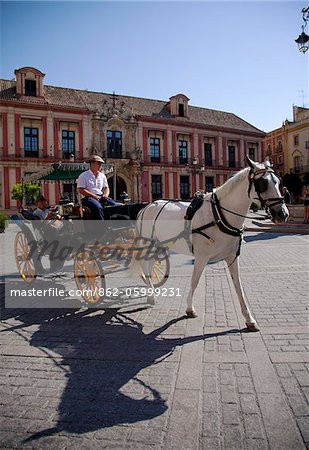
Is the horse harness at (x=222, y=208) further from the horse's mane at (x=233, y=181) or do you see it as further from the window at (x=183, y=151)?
the window at (x=183, y=151)

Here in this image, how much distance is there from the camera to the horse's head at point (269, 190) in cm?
→ 366

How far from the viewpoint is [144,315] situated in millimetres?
4688

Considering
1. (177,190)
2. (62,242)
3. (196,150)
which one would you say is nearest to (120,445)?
(62,242)

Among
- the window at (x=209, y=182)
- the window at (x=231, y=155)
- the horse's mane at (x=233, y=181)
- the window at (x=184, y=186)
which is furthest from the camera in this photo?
the window at (x=231, y=155)

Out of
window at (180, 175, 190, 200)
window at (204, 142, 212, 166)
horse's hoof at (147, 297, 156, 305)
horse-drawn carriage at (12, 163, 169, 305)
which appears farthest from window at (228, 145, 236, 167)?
horse's hoof at (147, 297, 156, 305)

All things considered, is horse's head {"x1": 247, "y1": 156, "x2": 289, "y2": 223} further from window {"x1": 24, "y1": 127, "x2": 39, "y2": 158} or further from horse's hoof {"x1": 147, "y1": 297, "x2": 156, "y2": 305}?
window {"x1": 24, "y1": 127, "x2": 39, "y2": 158}

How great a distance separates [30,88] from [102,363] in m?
30.8

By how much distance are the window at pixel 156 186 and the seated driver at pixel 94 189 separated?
93.9ft

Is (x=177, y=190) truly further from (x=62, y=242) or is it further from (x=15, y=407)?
(x=15, y=407)

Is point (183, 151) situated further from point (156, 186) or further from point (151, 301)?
point (151, 301)

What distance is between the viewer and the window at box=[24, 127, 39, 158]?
28.4 meters

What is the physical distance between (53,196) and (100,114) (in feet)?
31.4

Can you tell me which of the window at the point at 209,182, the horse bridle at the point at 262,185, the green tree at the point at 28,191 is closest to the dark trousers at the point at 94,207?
the horse bridle at the point at 262,185

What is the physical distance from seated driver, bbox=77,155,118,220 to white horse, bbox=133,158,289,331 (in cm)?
113
